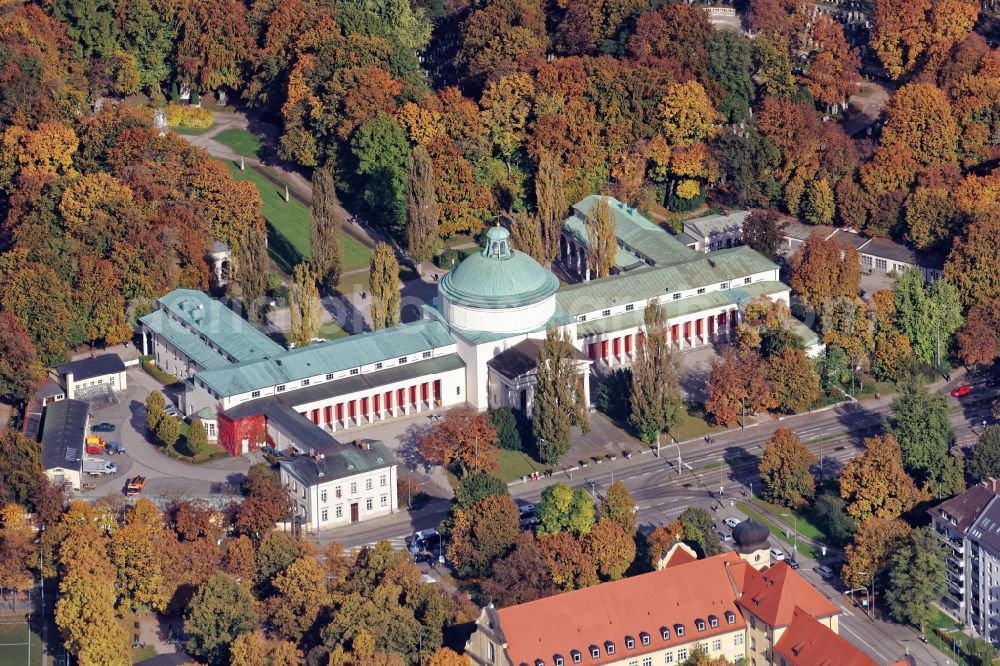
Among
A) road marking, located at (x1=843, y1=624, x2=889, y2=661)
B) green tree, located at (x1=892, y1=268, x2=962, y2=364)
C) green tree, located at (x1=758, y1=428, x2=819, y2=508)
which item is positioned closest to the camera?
road marking, located at (x1=843, y1=624, x2=889, y2=661)

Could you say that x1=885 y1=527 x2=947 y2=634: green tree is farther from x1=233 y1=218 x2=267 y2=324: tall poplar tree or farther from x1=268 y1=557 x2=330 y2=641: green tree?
x1=233 y1=218 x2=267 y2=324: tall poplar tree

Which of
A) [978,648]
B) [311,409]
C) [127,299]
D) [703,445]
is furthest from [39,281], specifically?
[978,648]

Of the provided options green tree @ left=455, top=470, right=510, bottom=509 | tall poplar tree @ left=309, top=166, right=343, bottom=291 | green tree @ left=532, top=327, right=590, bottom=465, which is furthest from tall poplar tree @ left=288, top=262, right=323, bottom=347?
green tree @ left=455, top=470, right=510, bottom=509

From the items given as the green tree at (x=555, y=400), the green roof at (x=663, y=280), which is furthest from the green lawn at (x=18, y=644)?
the green roof at (x=663, y=280)

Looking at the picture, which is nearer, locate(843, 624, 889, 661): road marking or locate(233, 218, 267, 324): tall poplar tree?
locate(843, 624, 889, 661): road marking

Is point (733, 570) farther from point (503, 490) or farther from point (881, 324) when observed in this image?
point (881, 324)

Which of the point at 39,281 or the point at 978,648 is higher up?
the point at 39,281
